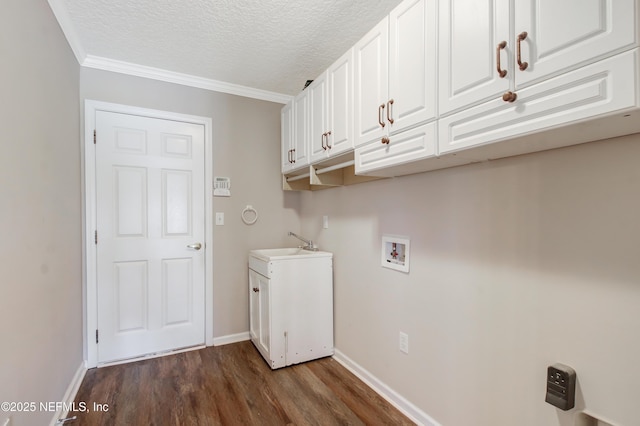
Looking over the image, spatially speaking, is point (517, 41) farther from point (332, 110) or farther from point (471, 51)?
point (332, 110)

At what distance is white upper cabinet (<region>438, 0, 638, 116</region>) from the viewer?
32.3 inches

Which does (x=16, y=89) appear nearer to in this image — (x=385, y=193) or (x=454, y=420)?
(x=385, y=193)

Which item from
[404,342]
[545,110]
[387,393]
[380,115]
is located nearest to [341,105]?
[380,115]

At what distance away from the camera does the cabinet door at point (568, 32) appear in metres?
0.79

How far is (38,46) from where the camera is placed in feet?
5.15

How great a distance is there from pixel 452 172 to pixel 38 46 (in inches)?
88.3

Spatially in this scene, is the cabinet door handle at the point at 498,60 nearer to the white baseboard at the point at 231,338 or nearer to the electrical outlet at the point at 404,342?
the electrical outlet at the point at 404,342

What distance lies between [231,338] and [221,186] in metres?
1.46

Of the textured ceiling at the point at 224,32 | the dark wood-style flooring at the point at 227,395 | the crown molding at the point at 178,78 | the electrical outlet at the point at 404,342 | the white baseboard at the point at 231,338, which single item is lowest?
the dark wood-style flooring at the point at 227,395

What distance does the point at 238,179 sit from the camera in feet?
9.87

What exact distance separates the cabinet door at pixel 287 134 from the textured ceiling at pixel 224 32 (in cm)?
32

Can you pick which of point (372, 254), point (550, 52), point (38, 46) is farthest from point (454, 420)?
point (38, 46)

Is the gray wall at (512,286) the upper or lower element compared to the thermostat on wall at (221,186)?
lower

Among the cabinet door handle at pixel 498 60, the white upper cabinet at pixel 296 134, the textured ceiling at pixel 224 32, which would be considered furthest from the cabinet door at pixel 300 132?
the cabinet door handle at pixel 498 60
